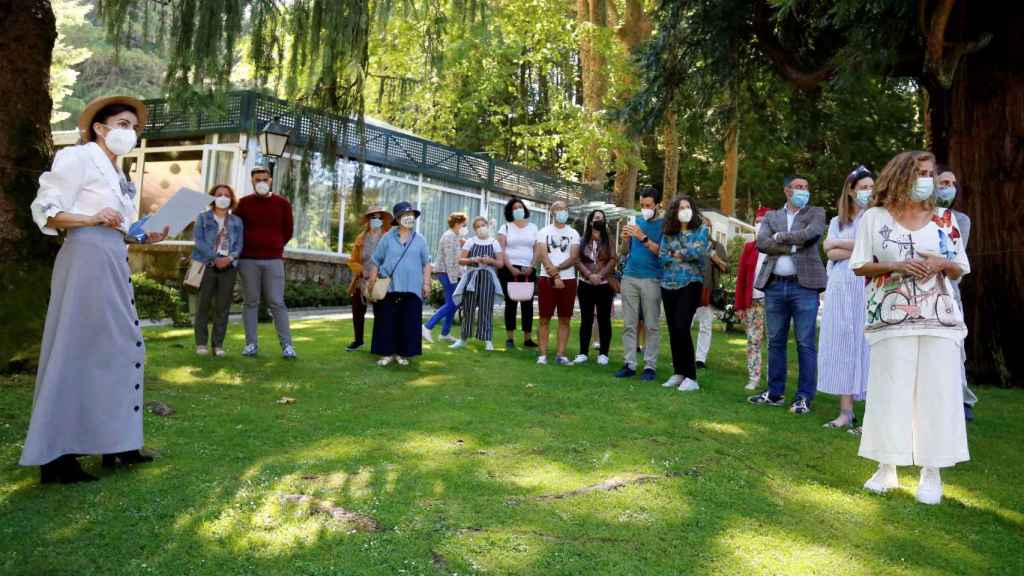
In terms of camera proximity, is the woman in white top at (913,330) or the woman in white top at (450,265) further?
the woman in white top at (450,265)

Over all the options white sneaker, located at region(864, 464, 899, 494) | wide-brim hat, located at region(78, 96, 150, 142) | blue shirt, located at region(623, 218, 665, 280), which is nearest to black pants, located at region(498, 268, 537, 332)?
blue shirt, located at region(623, 218, 665, 280)

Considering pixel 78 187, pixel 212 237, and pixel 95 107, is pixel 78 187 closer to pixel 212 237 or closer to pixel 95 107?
pixel 95 107

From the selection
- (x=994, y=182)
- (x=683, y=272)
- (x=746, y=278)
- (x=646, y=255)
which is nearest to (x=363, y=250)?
(x=646, y=255)

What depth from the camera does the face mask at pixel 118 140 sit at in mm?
4609

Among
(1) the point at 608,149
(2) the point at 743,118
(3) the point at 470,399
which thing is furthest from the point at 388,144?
(3) the point at 470,399

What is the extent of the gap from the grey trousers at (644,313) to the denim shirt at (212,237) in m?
4.15

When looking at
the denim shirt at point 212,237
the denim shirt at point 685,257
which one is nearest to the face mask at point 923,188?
the denim shirt at point 685,257

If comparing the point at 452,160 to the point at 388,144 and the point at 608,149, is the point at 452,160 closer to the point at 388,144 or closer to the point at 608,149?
the point at 388,144

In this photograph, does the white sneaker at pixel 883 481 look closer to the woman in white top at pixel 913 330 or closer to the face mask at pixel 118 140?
the woman in white top at pixel 913 330

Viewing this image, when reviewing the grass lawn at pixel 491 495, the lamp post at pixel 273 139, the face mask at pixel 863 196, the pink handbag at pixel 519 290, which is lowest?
the grass lawn at pixel 491 495

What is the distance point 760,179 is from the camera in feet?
114

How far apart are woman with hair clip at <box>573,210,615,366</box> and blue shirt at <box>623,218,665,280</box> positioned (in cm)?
82

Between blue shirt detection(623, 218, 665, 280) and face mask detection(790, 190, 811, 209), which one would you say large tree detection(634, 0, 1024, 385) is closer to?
face mask detection(790, 190, 811, 209)

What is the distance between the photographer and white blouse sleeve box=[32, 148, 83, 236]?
439 cm
